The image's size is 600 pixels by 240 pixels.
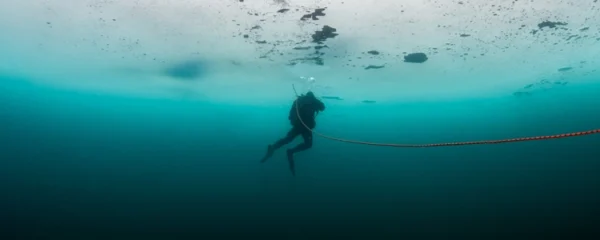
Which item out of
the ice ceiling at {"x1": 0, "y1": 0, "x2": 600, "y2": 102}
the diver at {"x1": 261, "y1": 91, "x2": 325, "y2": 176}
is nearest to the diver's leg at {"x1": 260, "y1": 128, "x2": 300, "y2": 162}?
the diver at {"x1": 261, "y1": 91, "x2": 325, "y2": 176}

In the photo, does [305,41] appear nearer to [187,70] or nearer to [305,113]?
[305,113]

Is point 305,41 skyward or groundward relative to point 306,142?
skyward

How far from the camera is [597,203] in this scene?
511 inches

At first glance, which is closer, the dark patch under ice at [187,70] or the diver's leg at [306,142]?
the diver's leg at [306,142]

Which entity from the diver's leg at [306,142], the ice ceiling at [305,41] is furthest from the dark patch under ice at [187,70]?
the diver's leg at [306,142]

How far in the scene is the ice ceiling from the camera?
8203 millimetres

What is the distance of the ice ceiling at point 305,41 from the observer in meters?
8.20

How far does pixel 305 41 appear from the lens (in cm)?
1065

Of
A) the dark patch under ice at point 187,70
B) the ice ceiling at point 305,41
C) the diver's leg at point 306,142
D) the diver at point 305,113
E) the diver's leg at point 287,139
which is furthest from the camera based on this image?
the dark patch under ice at point 187,70

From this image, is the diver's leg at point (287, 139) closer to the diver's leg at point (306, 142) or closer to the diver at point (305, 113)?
the diver at point (305, 113)

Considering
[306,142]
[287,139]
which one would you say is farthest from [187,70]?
[306,142]

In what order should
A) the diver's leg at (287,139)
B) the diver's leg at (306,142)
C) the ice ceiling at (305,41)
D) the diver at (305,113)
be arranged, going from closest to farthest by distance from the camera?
the ice ceiling at (305,41), the diver at (305,113), the diver's leg at (306,142), the diver's leg at (287,139)

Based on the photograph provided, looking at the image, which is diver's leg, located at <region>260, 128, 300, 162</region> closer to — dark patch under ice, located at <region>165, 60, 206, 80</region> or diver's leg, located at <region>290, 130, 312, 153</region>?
diver's leg, located at <region>290, 130, 312, 153</region>

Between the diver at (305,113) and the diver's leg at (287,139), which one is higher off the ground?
the diver at (305,113)
